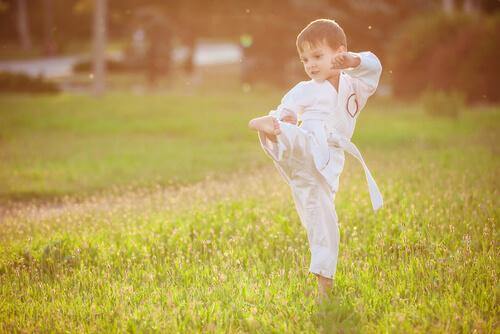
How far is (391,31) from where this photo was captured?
2252 cm

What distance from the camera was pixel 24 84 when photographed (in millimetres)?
23141

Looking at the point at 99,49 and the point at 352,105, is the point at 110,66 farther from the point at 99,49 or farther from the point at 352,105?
the point at 352,105

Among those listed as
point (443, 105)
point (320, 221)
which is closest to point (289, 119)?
point (320, 221)

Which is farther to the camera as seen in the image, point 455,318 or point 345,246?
point 345,246

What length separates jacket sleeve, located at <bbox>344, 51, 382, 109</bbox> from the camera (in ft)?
14.6

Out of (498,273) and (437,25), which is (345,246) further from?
(437,25)

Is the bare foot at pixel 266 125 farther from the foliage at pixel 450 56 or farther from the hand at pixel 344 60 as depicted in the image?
the foliage at pixel 450 56

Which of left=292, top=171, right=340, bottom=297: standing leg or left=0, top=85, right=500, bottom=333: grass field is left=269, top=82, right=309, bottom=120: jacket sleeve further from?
left=0, top=85, right=500, bottom=333: grass field

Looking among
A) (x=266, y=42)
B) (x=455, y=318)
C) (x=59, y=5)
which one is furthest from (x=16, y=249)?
(x=59, y=5)

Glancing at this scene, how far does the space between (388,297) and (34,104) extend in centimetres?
1646

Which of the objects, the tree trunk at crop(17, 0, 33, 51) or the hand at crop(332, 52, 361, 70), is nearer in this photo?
the hand at crop(332, 52, 361, 70)

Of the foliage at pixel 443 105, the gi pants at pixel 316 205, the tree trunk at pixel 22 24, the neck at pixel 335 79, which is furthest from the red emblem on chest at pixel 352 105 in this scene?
the tree trunk at pixel 22 24

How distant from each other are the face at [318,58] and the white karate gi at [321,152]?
0.33ft

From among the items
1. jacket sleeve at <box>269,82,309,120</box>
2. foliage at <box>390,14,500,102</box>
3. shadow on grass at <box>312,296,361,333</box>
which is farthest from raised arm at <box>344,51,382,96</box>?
foliage at <box>390,14,500,102</box>
